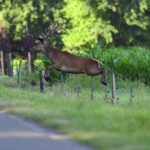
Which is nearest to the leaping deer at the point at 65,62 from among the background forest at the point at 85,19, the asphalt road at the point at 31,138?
the asphalt road at the point at 31,138

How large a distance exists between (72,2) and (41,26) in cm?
462

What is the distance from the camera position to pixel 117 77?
90.9 feet

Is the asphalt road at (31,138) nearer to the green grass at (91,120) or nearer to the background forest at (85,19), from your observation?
the green grass at (91,120)

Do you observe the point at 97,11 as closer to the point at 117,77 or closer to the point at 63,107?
the point at 117,77

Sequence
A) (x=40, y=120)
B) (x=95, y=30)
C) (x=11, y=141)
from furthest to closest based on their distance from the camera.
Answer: (x=95, y=30)
(x=40, y=120)
(x=11, y=141)

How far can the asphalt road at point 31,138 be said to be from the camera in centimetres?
868

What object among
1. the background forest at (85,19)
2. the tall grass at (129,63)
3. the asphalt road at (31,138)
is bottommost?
the asphalt road at (31,138)

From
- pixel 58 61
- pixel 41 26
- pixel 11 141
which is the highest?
pixel 41 26

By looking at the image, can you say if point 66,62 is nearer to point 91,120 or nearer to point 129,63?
point 129,63

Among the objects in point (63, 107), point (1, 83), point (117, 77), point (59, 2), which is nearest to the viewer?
point (63, 107)

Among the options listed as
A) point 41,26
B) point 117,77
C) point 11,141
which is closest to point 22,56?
point 41,26

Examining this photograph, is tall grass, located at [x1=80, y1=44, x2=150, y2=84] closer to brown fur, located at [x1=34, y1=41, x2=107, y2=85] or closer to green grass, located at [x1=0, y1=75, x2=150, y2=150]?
brown fur, located at [x1=34, y1=41, x2=107, y2=85]

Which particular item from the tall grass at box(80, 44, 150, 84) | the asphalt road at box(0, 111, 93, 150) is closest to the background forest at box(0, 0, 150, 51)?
the tall grass at box(80, 44, 150, 84)

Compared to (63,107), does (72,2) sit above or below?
above
